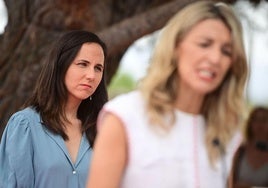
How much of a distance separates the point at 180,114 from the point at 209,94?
0.10m

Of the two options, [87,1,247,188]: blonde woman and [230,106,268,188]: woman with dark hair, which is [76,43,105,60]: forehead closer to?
[230,106,268,188]: woman with dark hair

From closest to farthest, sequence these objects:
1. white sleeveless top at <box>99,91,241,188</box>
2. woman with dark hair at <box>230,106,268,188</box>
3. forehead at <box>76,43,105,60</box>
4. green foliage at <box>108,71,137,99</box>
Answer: white sleeveless top at <box>99,91,241,188</box> < woman with dark hair at <box>230,106,268,188</box> < forehead at <box>76,43,105,60</box> < green foliage at <box>108,71,137,99</box>

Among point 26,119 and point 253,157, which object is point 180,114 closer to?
point 253,157

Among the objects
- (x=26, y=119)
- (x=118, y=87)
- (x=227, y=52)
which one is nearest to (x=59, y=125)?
(x=26, y=119)

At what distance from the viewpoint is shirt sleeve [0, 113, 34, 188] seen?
2875 millimetres

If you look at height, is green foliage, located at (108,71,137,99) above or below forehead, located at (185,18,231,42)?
below

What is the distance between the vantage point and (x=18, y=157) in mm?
2883

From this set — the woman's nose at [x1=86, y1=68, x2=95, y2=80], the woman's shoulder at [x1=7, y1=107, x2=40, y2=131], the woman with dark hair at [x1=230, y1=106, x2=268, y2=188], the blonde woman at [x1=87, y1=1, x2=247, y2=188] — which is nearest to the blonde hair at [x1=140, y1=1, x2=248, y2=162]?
the blonde woman at [x1=87, y1=1, x2=247, y2=188]

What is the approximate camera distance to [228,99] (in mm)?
1890

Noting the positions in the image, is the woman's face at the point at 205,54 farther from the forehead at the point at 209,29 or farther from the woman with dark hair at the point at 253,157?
the woman with dark hair at the point at 253,157

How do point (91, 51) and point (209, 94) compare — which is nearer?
point (209, 94)

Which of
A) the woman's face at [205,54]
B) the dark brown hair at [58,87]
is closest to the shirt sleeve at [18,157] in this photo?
the dark brown hair at [58,87]

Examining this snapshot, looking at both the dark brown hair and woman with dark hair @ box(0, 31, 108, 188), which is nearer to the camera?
woman with dark hair @ box(0, 31, 108, 188)

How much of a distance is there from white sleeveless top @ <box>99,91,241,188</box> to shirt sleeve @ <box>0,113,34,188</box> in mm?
1106
